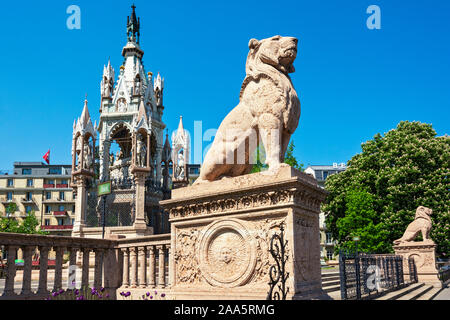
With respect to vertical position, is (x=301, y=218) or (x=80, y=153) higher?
(x=80, y=153)

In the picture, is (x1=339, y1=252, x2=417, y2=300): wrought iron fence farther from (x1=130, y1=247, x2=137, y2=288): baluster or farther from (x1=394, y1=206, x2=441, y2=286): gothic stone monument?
(x1=394, y1=206, x2=441, y2=286): gothic stone monument

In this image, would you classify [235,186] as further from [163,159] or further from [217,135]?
[163,159]

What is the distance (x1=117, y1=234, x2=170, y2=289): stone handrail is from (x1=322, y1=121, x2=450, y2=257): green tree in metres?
23.6

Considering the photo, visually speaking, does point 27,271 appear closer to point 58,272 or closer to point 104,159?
point 58,272

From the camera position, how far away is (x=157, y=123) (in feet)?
94.4

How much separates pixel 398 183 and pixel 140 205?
19.8 m

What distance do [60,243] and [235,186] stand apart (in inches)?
194

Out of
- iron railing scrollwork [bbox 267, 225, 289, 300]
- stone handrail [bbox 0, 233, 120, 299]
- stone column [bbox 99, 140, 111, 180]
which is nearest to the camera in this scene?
iron railing scrollwork [bbox 267, 225, 289, 300]

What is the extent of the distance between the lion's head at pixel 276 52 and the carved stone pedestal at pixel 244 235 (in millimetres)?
1913

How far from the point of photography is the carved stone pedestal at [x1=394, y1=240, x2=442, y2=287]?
19.7 m

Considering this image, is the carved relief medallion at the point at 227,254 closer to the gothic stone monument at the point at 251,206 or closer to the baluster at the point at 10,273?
the gothic stone monument at the point at 251,206

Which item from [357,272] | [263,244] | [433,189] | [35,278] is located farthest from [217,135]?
[433,189]

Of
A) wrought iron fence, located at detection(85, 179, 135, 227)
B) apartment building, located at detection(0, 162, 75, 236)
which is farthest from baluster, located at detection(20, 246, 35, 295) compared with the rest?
apartment building, located at detection(0, 162, 75, 236)

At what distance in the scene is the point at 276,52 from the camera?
22.8ft
